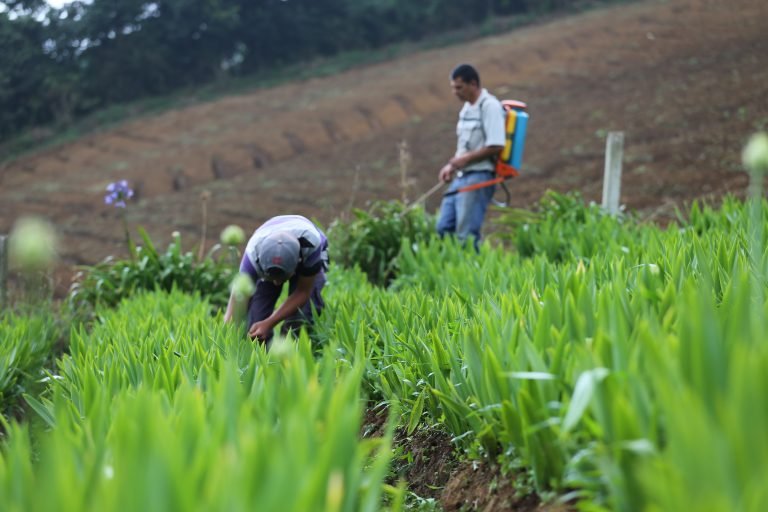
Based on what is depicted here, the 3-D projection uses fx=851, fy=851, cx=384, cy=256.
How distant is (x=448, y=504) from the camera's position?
2432 millimetres

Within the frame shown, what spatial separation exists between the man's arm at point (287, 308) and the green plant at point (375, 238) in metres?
2.70

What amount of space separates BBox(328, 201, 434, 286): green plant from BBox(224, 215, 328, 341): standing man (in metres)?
2.38

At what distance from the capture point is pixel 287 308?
3.79 metres

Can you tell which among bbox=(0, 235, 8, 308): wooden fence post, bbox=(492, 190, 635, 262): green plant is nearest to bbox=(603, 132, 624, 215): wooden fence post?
bbox=(492, 190, 635, 262): green plant

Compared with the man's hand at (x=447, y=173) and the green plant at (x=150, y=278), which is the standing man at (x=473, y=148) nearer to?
the man's hand at (x=447, y=173)

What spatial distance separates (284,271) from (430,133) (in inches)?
562

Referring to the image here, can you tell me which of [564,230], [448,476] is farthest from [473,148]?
[448,476]

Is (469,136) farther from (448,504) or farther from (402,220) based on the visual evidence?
(448,504)

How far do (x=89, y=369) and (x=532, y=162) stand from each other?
11.1 meters

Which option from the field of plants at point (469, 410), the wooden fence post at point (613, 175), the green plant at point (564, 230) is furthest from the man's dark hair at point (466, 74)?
the field of plants at point (469, 410)

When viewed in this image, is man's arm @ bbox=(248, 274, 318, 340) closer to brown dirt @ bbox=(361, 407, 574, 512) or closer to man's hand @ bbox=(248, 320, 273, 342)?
man's hand @ bbox=(248, 320, 273, 342)

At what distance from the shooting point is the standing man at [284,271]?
357cm

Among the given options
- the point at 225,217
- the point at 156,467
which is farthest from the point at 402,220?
the point at 225,217

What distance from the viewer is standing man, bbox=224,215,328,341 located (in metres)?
3.57
